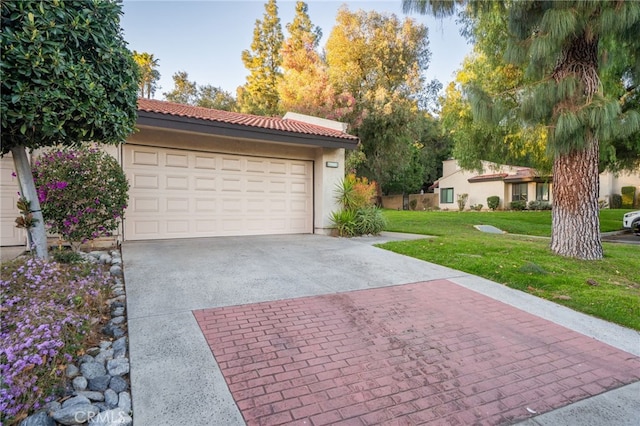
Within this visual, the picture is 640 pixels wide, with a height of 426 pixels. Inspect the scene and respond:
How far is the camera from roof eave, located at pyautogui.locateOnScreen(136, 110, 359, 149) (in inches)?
271

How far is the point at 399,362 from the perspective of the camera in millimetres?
2939

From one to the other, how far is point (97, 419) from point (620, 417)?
11.3ft

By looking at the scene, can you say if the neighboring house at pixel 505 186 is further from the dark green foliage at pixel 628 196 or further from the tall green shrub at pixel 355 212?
the tall green shrub at pixel 355 212

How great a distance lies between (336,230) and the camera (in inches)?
369

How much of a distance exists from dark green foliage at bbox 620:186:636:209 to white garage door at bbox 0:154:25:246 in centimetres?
3182

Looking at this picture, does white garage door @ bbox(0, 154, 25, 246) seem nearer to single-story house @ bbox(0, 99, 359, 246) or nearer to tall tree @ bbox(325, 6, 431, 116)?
single-story house @ bbox(0, 99, 359, 246)

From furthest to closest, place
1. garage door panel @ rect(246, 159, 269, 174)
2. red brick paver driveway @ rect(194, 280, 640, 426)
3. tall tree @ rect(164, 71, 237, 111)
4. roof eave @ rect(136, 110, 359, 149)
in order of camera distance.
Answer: tall tree @ rect(164, 71, 237, 111), garage door panel @ rect(246, 159, 269, 174), roof eave @ rect(136, 110, 359, 149), red brick paver driveway @ rect(194, 280, 640, 426)

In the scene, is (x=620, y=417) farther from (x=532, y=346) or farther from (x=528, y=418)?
(x=532, y=346)

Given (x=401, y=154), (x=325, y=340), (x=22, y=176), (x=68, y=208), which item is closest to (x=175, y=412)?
(x=325, y=340)

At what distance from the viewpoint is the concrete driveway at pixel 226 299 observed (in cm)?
240

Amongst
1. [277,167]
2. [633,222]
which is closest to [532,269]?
[277,167]

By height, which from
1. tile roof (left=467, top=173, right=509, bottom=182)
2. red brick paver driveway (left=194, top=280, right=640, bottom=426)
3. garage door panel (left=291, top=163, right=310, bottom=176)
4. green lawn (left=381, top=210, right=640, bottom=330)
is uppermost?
tile roof (left=467, top=173, right=509, bottom=182)

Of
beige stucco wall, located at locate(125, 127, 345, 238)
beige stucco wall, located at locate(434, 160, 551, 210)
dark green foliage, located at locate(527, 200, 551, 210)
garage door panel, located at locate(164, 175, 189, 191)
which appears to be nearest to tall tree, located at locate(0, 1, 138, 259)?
garage door panel, located at locate(164, 175, 189, 191)

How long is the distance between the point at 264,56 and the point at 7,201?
2246 cm
